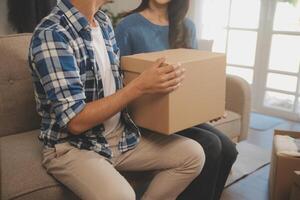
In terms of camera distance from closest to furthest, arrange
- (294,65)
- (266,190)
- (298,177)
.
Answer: (298,177) → (266,190) → (294,65)

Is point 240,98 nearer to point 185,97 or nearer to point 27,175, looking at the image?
point 185,97

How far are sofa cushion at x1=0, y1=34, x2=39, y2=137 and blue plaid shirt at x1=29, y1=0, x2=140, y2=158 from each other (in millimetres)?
366

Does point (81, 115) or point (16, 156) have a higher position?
point (81, 115)

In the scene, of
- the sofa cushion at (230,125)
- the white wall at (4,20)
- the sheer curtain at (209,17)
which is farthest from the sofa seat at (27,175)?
the sheer curtain at (209,17)

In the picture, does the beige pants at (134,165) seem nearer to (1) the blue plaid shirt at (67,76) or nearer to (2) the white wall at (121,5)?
(1) the blue plaid shirt at (67,76)

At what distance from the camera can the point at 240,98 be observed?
1841mm

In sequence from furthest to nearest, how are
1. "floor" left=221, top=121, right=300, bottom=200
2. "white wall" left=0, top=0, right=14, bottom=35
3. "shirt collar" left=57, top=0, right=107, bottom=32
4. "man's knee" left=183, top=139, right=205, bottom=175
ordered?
"white wall" left=0, top=0, right=14, bottom=35, "floor" left=221, top=121, right=300, bottom=200, "man's knee" left=183, top=139, right=205, bottom=175, "shirt collar" left=57, top=0, right=107, bottom=32

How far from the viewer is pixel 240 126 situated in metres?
1.84

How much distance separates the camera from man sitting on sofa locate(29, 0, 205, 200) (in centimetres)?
100

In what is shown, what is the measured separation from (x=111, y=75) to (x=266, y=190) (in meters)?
1.08

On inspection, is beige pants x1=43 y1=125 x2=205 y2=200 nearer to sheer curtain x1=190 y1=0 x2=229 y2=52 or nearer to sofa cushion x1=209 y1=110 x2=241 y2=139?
sofa cushion x1=209 y1=110 x2=241 y2=139

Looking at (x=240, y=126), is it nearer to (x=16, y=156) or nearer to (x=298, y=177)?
(x=298, y=177)

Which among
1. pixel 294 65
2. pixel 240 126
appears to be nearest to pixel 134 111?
pixel 240 126

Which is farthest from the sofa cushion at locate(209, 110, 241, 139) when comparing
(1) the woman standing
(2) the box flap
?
(2) the box flap
